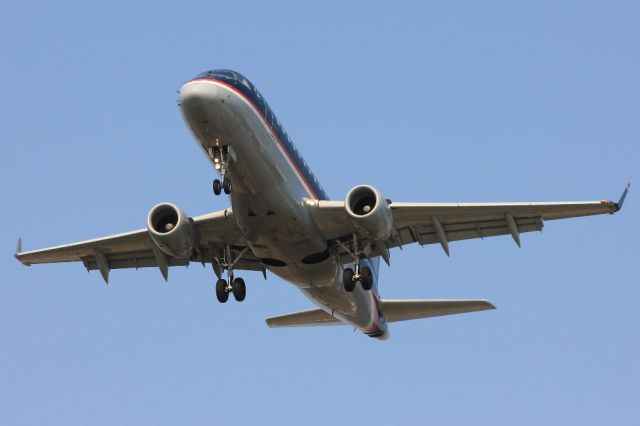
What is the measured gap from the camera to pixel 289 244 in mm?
35062

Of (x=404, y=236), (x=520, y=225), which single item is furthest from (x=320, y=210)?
(x=520, y=225)

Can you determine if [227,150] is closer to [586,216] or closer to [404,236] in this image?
[404,236]

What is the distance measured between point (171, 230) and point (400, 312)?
1189 centimetres

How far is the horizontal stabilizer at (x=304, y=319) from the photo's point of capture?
44406mm

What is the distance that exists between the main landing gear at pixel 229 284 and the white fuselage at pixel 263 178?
3.18ft

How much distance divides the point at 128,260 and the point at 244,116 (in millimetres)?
10250

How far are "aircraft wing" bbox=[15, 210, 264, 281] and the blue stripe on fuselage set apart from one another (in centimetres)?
279

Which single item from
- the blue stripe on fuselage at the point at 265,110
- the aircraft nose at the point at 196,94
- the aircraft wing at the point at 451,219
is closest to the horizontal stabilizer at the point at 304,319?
the aircraft wing at the point at 451,219

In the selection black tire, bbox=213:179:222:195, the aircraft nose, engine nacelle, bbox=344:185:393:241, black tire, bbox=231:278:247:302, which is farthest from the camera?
black tire, bbox=231:278:247:302

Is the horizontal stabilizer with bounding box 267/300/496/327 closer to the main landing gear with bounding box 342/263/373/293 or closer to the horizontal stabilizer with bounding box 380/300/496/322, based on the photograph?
the horizontal stabilizer with bounding box 380/300/496/322

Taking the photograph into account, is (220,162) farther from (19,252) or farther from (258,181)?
(19,252)

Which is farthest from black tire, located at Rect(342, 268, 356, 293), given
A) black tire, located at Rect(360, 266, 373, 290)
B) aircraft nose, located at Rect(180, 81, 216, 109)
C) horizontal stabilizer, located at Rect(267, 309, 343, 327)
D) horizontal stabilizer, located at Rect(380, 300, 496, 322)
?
horizontal stabilizer, located at Rect(267, 309, 343, 327)

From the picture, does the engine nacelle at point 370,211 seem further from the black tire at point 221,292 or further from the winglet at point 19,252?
the winglet at point 19,252

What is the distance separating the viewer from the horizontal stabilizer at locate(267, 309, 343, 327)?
146 ft
